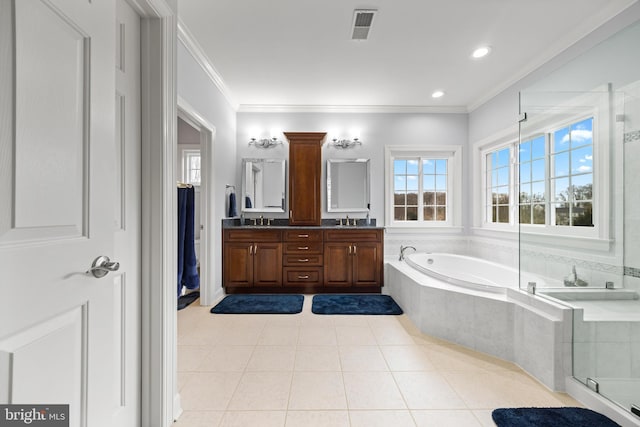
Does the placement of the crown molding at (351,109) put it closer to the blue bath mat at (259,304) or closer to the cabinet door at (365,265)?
the cabinet door at (365,265)

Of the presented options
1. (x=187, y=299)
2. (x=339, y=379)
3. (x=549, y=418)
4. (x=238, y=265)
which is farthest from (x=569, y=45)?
(x=187, y=299)

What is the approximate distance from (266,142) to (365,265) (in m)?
2.14

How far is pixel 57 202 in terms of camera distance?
804mm

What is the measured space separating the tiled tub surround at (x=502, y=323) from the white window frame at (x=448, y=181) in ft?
4.52

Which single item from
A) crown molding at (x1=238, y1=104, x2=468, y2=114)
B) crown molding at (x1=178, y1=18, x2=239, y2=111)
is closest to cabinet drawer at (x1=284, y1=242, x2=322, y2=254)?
crown molding at (x1=238, y1=104, x2=468, y2=114)

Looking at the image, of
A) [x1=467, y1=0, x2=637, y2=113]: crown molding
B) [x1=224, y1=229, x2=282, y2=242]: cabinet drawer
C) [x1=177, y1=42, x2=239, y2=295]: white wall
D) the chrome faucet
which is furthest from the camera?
[x1=224, y1=229, x2=282, y2=242]: cabinet drawer

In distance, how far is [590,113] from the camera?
1927 mm

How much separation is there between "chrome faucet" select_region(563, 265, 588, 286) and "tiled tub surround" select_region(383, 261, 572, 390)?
21 centimetres

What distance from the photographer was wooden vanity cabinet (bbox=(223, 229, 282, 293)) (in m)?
3.64

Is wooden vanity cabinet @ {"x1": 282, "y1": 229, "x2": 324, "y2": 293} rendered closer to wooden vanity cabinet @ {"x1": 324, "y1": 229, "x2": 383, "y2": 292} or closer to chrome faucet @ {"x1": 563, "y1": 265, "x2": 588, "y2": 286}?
wooden vanity cabinet @ {"x1": 324, "y1": 229, "x2": 383, "y2": 292}

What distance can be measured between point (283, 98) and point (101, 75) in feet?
9.99

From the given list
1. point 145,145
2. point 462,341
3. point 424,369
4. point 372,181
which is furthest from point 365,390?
point 372,181

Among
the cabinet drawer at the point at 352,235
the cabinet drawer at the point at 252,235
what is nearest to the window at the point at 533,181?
the cabinet drawer at the point at 352,235

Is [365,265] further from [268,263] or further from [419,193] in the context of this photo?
[419,193]
